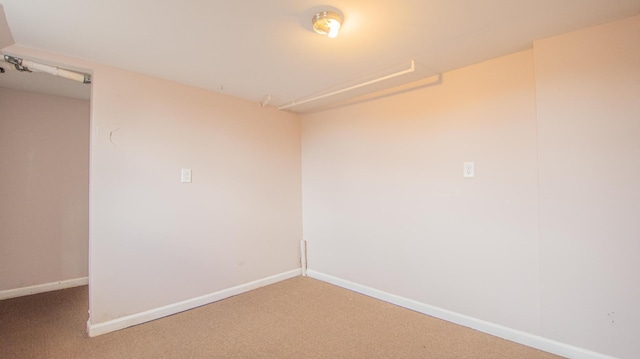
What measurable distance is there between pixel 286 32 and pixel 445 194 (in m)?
1.82

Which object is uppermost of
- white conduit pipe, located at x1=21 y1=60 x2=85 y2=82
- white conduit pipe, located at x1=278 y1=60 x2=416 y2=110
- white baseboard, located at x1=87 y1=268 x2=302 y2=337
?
white conduit pipe, located at x1=278 y1=60 x2=416 y2=110

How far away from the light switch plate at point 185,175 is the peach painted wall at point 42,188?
159cm

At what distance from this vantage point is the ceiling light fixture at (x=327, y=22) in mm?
1597

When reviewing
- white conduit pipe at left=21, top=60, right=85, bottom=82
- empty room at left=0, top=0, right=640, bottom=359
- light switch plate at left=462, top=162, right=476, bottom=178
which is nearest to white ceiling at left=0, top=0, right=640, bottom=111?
empty room at left=0, top=0, right=640, bottom=359

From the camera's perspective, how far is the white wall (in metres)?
1.73

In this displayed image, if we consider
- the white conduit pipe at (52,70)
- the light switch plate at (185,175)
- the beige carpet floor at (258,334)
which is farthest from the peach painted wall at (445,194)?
the white conduit pipe at (52,70)

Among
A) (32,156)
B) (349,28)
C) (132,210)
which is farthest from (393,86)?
(32,156)

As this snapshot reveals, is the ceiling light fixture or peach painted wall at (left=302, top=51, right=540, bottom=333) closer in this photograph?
the ceiling light fixture

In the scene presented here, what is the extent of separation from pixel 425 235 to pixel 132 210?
2.59 meters

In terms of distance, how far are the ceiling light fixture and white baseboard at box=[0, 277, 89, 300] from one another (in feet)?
12.6

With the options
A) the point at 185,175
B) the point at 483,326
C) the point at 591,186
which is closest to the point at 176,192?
the point at 185,175

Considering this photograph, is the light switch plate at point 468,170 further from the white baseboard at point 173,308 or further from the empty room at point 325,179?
the white baseboard at point 173,308

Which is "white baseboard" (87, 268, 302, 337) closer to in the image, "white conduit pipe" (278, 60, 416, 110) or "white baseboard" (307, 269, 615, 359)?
"white baseboard" (307, 269, 615, 359)

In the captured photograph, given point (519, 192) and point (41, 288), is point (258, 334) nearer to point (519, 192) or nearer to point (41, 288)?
point (519, 192)
